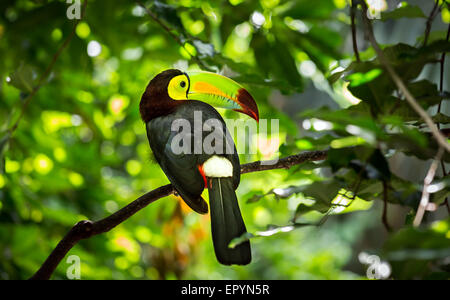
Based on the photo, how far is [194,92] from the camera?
89 cm

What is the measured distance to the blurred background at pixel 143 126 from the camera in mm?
925

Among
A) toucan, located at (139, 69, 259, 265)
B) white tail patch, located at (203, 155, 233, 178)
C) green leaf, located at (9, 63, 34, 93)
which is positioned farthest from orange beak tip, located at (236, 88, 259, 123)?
green leaf, located at (9, 63, 34, 93)

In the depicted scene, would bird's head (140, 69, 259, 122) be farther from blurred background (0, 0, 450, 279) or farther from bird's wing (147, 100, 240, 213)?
blurred background (0, 0, 450, 279)

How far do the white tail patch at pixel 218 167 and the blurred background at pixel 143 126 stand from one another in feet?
0.37

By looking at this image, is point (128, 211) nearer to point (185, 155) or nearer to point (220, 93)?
point (185, 155)

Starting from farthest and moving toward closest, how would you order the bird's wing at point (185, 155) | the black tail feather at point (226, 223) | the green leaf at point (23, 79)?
the green leaf at point (23, 79), the bird's wing at point (185, 155), the black tail feather at point (226, 223)

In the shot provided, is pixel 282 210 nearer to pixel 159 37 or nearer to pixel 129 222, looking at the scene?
pixel 129 222

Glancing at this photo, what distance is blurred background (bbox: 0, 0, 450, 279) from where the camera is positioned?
925 millimetres

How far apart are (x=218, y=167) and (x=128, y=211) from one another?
0.22m

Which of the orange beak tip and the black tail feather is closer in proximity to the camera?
the black tail feather

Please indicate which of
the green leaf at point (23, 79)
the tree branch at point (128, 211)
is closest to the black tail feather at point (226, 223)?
the tree branch at point (128, 211)

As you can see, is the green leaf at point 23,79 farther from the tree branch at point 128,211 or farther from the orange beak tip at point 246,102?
the orange beak tip at point 246,102

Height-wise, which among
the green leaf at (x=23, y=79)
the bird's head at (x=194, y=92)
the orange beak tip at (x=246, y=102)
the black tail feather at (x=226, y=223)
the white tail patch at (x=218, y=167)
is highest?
the green leaf at (x=23, y=79)
